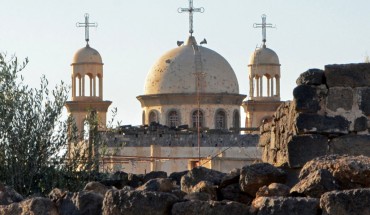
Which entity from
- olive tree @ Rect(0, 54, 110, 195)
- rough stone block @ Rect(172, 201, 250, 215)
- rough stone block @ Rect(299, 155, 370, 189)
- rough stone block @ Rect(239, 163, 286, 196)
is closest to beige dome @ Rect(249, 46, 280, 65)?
olive tree @ Rect(0, 54, 110, 195)

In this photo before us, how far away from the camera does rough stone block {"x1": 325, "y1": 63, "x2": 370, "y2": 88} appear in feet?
39.7

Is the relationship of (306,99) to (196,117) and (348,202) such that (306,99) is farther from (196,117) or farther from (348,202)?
(196,117)

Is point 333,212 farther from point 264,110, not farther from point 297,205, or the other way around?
point 264,110

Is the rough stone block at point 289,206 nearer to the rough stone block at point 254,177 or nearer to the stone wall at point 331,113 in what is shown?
the rough stone block at point 254,177

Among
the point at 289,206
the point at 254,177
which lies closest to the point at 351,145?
the point at 254,177

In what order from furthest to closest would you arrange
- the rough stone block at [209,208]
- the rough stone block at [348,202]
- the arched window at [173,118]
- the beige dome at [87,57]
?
the beige dome at [87,57] < the arched window at [173,118] < the rough stone block at [209,208] < the rough stone block at [348,202]

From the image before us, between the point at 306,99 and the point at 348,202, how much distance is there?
128 inches

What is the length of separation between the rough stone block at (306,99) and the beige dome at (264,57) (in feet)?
253

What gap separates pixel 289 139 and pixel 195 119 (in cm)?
7134

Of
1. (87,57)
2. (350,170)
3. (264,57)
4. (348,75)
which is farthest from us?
(264,57)

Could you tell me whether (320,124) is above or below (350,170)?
above

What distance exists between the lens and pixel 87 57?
289 ft

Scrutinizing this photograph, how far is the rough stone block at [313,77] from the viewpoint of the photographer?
12156 millimetres

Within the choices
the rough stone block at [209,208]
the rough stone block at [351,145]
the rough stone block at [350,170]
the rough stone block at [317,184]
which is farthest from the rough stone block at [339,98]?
the rough stone block at [209,208]
